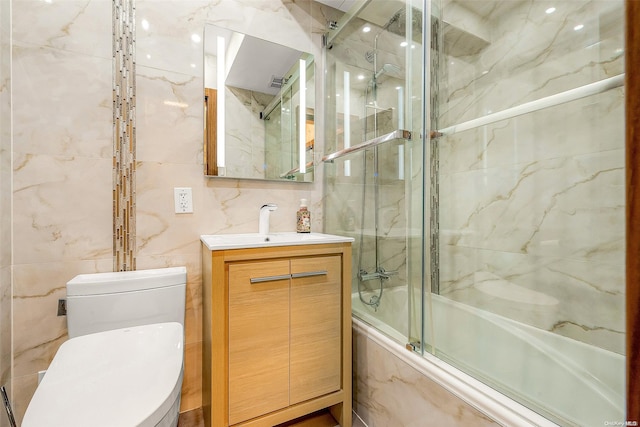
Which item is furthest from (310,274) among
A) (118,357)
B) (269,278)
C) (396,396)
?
(118,357)

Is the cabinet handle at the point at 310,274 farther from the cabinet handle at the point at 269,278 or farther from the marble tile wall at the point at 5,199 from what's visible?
the marble tile wall at the point at 5,199

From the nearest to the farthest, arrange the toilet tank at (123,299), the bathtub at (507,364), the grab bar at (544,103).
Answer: the bathtub at (507,364) < the grab bar at (544,103) < the toilet tank at (123,299)

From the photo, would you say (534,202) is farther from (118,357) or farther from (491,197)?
(118,357)

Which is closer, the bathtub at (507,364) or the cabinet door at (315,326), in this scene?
the bathtub at (507,364)

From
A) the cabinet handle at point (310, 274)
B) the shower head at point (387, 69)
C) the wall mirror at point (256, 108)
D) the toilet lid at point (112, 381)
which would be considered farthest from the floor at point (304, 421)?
the shower head at point (387, 69)

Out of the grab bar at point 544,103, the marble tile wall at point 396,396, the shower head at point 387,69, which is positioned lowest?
the marble tile wall at point 396,396

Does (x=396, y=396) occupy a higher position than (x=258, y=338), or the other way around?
(x=258, y=338)

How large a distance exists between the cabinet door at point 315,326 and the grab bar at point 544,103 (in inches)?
34.5

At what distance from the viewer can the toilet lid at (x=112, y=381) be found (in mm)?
650

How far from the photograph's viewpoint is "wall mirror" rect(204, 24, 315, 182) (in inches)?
55.5

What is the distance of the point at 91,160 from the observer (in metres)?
1.20

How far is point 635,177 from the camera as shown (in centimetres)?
36

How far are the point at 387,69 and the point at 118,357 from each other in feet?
5.31

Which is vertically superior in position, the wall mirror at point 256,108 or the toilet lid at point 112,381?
the wall mirror at point 256,108
